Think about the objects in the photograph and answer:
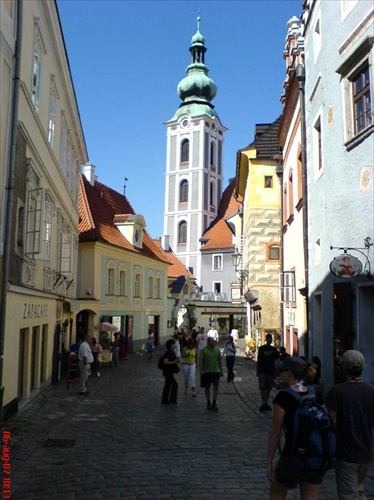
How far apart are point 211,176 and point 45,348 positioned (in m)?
66.7

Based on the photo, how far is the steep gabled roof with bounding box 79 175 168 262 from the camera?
1164 inches

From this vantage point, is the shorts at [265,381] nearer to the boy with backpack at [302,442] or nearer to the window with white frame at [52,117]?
the boy with backpack at [302,442]

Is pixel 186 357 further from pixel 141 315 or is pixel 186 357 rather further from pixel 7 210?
pixel 141 315

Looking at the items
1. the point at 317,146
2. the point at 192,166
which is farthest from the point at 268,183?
the point at 192,166

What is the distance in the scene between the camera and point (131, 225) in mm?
34094

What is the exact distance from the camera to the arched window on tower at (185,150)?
266 feet

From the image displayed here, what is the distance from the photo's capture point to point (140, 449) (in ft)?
28.1

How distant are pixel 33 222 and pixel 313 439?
9.68 m

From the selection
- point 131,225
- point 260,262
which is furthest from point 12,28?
point 131,225

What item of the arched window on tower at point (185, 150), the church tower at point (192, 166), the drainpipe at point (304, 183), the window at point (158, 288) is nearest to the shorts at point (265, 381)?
the drainpipe at point (304, 183)

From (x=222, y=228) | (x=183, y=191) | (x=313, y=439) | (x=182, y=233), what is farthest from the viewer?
(x=183, y=191)

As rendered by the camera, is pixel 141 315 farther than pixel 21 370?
Yes

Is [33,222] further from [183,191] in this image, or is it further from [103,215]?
[183,191]

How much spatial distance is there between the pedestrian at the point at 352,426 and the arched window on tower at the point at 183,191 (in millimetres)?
75462
